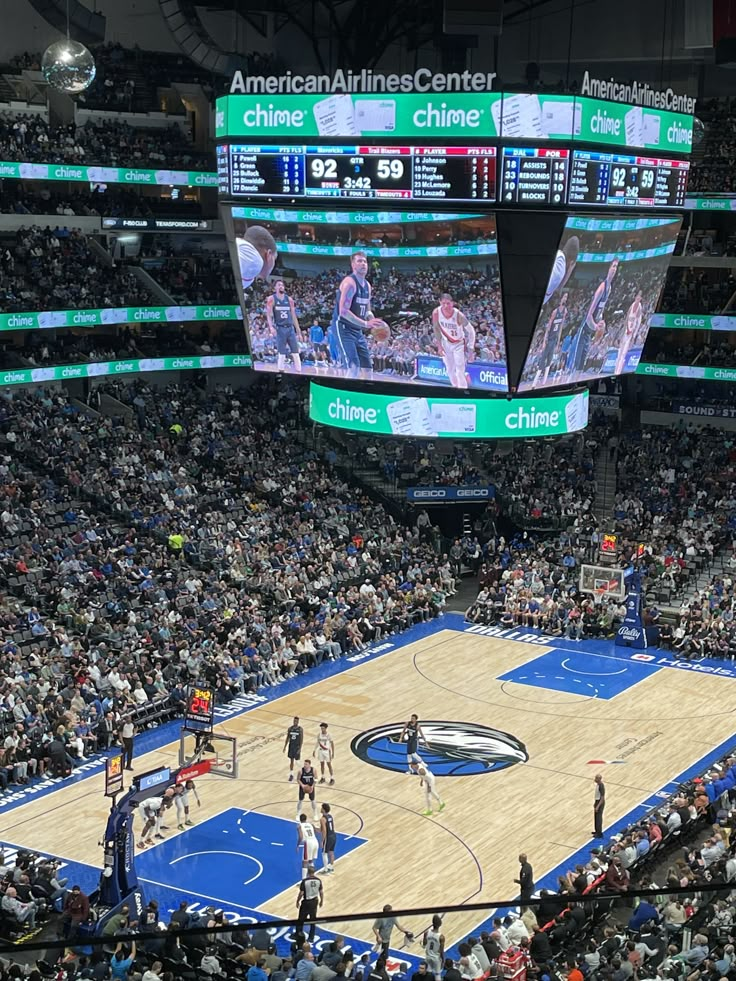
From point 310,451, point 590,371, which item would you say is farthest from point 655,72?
point 590,371

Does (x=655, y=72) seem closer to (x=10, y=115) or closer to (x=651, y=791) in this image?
(x=10, y=115)

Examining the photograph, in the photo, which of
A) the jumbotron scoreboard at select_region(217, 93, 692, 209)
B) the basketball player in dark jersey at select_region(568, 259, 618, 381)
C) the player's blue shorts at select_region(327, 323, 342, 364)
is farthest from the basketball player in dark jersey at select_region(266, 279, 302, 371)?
the basketball player in dark jersey at select_region(568, 259, 618, 381)

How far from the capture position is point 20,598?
3003cm

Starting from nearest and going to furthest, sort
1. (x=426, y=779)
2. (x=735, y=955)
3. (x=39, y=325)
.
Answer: (x=735, y=955)
(x=426, y=779)
(x=39, y=325)

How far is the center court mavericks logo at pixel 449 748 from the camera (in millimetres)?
25609

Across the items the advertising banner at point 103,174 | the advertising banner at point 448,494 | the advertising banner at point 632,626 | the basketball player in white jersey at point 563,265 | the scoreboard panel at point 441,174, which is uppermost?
the advertising banner at point 103,174

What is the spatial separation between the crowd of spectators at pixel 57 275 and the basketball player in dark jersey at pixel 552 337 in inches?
590

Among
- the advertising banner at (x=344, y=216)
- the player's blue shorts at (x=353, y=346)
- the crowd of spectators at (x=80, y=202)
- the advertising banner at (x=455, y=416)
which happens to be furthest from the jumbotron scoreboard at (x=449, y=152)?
the crowd of spectators at (x=80, y=202)

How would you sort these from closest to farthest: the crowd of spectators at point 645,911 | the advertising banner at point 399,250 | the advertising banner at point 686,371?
the crowd of spectators at point 645,911
the advertising banner at point 399,250
the advertising banner at point 686,371

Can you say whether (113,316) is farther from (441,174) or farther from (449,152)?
(449,152)

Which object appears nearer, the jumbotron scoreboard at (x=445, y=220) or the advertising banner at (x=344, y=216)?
the jumbotron scoreboard at (x=445, y=220)

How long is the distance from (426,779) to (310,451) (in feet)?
66.3

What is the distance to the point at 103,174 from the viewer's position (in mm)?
38688

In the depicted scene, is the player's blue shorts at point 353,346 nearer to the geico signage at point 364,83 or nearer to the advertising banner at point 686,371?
the geico signage at point 364,83
